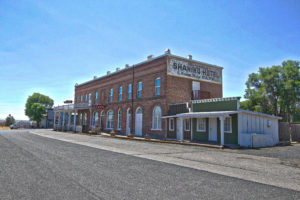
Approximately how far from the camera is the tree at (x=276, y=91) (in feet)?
92.6

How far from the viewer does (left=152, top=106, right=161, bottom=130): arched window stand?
23562 millimetres

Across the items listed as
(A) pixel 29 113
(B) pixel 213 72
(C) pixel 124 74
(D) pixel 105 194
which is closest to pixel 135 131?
(C) pixel 124 74

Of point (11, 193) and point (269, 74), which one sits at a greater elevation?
point (269, 74)

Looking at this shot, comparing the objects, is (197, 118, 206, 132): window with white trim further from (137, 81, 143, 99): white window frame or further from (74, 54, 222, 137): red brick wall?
(137, 81, 143, 99): white window frame

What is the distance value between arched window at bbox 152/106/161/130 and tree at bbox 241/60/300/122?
1598 cm

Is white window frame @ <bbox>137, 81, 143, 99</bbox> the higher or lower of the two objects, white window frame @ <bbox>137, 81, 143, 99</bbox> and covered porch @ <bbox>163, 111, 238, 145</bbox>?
the higher

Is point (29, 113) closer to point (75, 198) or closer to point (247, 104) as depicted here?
point (247, 104)

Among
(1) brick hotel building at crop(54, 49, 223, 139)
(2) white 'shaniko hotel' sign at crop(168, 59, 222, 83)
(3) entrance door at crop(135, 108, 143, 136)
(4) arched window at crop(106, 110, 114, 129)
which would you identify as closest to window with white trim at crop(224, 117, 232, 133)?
(1) brick hotel building at crop(54, 49, 223, 139)

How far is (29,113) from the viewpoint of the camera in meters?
69.1

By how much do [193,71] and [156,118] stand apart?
6856 mm

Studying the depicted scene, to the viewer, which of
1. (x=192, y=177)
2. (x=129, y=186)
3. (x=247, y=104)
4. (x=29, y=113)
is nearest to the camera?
(x=129, y=186)

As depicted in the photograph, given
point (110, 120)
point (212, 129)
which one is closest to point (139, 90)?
point (110, 120)

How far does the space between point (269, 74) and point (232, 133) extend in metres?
18.6

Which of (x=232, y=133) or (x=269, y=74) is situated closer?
(x=232, y=133)
